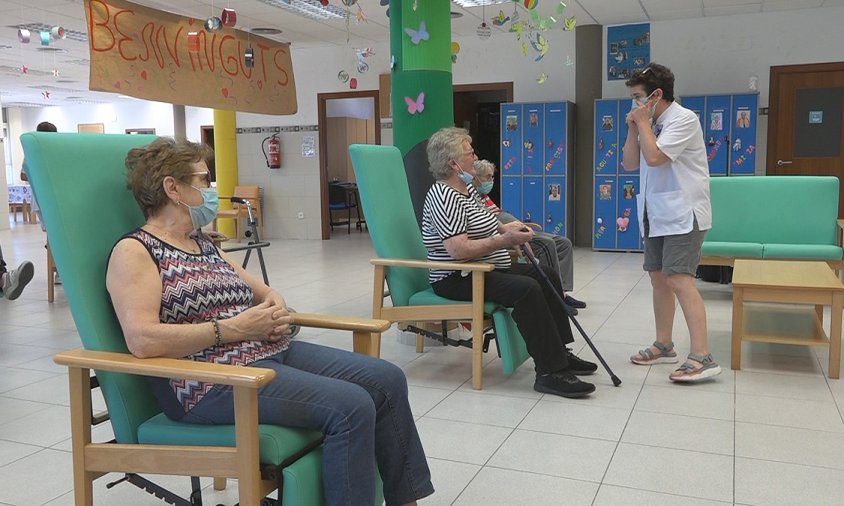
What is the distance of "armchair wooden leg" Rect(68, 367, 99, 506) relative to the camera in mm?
1712

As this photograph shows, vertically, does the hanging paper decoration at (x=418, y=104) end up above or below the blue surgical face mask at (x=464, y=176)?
above

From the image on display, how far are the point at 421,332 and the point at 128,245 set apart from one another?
1.98 m

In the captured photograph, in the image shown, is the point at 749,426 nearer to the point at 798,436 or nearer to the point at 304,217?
the point at 798,436

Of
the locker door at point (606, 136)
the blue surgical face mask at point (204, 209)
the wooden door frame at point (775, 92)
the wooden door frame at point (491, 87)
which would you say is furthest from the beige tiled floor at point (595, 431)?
the wooden door frame at point (491, 87)

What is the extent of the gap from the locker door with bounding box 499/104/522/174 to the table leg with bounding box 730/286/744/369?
552cm

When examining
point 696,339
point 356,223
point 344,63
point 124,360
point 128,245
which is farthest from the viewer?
point 356,223

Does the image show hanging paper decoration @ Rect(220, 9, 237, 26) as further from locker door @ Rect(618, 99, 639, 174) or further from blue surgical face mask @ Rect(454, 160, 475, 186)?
locker door @ Rect(618, 99, 639, 174)

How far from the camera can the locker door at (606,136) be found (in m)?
8.41

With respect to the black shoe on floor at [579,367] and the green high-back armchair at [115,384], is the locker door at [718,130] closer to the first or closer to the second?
the black shoe on floor at [579,367]

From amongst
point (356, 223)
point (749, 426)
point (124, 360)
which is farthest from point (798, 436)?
point (356, 223)

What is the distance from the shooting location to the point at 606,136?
847 centimetres

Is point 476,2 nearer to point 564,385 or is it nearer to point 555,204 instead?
point 555,204

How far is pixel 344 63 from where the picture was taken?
10141 millimetres

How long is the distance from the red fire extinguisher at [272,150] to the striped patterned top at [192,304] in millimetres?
8895
